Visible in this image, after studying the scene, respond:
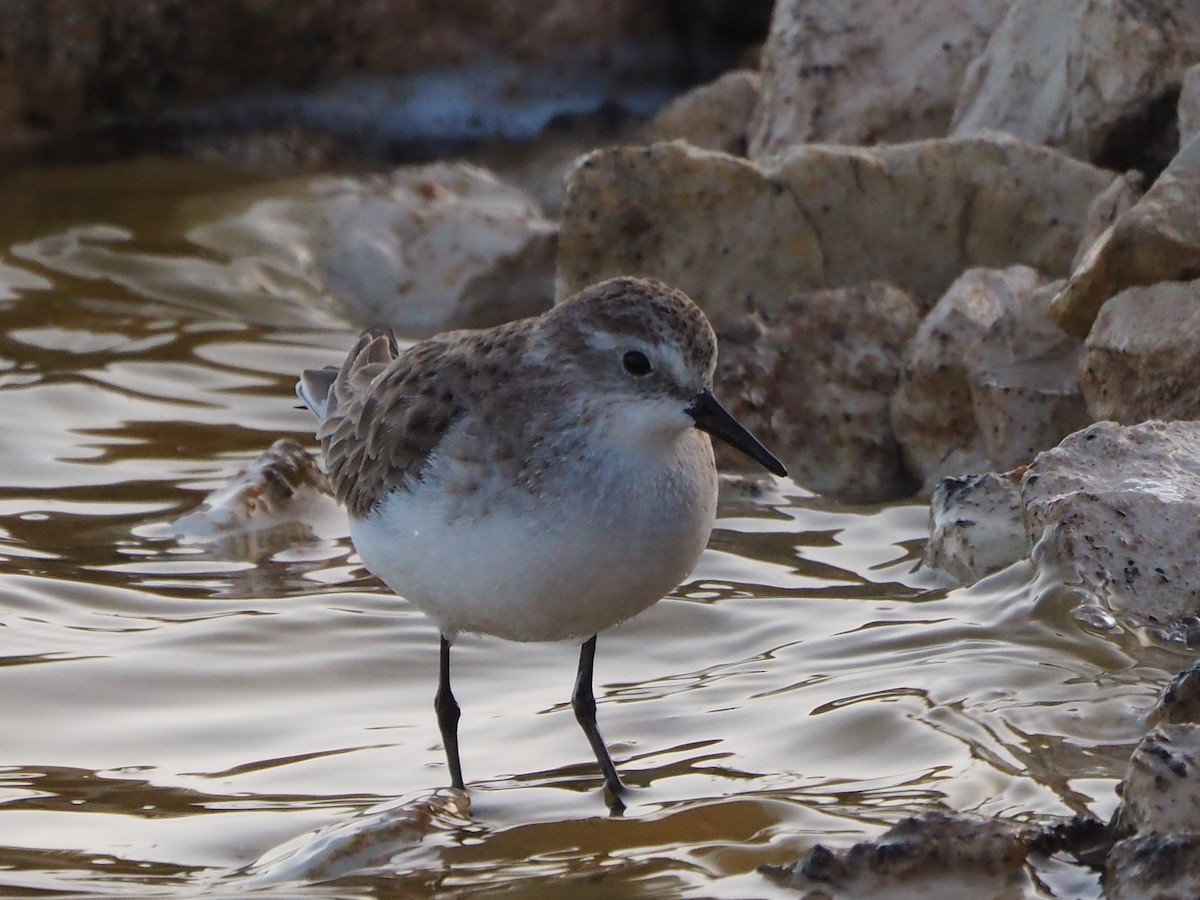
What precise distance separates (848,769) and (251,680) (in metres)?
2.17

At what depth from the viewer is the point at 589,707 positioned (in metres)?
5.73

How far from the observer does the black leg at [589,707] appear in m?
5.45

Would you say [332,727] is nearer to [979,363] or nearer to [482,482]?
[482,482]

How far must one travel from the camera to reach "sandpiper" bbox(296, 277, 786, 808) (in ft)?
16.5

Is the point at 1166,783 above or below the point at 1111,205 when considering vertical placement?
below

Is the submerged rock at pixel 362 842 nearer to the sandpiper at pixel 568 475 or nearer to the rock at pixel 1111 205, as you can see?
the sandpiper at pixel 568 475

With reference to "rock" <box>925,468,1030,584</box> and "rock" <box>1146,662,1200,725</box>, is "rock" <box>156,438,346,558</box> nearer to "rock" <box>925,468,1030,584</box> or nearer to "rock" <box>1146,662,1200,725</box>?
"rock" <box>925,468,1030,584</box>

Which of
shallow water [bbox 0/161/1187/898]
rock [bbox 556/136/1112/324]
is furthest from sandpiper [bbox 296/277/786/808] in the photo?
rock [bbox 556/136/1112/324]

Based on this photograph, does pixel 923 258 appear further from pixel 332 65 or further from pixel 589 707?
pixel 332 65

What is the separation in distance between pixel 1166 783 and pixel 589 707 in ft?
6.72

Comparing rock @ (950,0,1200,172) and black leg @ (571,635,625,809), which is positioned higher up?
rock @ (950,0,1200,172)

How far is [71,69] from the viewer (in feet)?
40.9

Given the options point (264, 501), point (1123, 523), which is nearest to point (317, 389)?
point (264, 501)

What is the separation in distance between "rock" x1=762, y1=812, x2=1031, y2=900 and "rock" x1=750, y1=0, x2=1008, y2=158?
6.40 meters
